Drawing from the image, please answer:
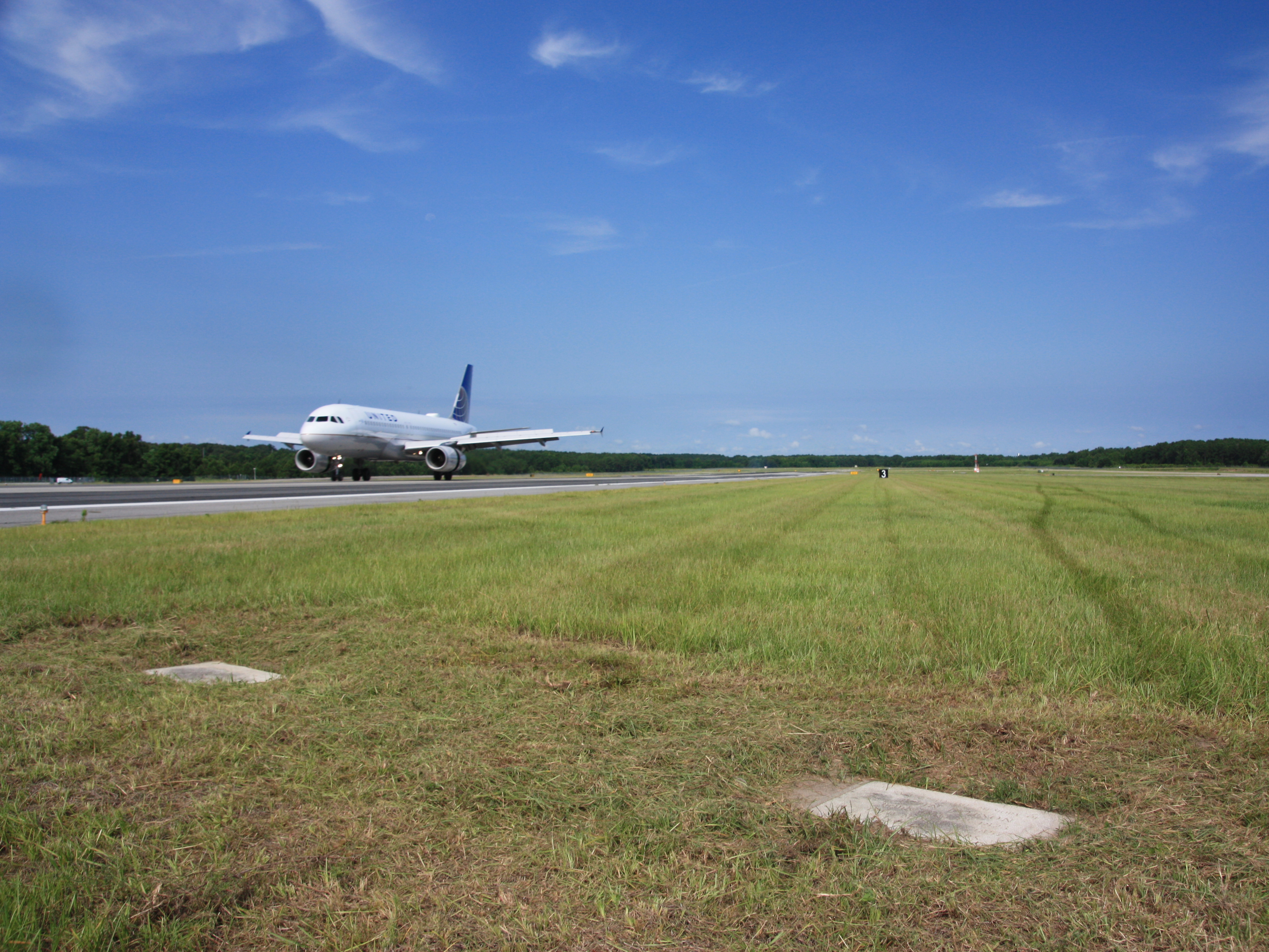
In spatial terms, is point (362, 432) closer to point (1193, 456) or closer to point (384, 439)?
point (384, 439)

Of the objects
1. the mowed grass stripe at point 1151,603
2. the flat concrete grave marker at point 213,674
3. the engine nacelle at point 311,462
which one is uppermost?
the engine nacelle at point 311,462

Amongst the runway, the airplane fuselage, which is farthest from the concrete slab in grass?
the airplane fuselage

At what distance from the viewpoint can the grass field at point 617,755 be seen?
225cm

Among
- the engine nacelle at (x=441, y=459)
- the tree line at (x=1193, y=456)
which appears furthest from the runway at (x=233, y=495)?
the tree line at (x=1193, y=456)

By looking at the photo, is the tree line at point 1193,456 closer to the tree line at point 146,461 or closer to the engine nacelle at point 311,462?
the tree line at point 146,461

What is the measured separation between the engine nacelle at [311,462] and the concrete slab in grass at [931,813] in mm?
44666

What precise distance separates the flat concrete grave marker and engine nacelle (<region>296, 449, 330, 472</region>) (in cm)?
4111

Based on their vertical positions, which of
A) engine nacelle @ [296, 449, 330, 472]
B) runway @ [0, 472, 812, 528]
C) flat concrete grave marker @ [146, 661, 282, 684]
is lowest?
flat concrete grave marker @ [146, 661, 282, 684]

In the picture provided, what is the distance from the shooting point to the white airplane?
133 ft

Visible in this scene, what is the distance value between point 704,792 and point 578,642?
2.80 metres

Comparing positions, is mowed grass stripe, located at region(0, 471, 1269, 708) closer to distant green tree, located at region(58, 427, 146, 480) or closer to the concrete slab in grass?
the concrete slab in grass

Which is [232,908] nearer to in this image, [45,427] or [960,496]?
[960,496]

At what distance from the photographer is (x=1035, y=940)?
6.94ft

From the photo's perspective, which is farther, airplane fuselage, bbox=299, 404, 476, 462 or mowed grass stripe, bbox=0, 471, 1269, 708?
airplane fuselage, bbox=299, 404, 476, 462
